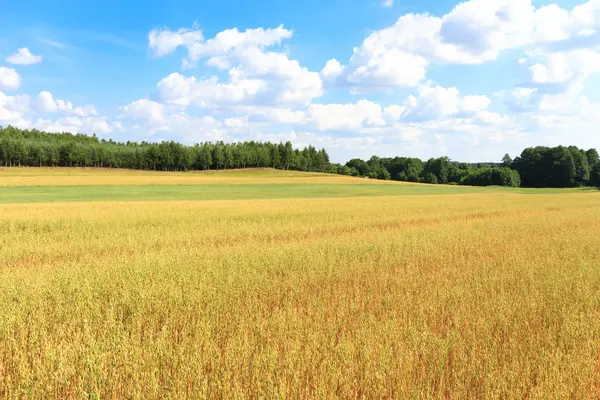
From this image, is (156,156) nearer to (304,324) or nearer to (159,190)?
(159,190)

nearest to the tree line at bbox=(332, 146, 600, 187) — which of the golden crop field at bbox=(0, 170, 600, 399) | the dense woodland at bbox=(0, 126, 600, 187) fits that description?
the dense woodland at bbox=(0, 126, 600, 187)

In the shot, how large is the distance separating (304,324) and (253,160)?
148 metres

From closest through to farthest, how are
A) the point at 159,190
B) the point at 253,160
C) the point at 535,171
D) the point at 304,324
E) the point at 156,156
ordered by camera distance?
1. the point at 304,324
2. the point at 159,190
3. the point at 535,171
4. the point at 156,156
5. the point at 253,160

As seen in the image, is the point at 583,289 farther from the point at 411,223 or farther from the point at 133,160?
the point at 133,160

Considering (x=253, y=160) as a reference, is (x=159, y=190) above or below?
below

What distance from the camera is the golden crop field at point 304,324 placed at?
13.9 feet

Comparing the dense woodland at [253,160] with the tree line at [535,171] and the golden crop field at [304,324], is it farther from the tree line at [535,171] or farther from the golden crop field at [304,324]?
the golden crop field at [304,324]

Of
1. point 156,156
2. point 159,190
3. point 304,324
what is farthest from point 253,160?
point 304,324

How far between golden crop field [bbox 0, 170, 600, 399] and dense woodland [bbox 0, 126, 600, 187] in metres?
138

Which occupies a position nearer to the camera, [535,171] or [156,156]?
Answer: [535,171]

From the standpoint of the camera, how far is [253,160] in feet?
496

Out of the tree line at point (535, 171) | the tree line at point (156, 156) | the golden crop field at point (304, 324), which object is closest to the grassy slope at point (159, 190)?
the tree line at point (156, 156)

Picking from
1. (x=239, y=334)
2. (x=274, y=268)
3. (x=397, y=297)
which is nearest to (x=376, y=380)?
(x=239, y=334)

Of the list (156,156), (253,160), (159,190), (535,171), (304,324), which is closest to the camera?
(304,324)
